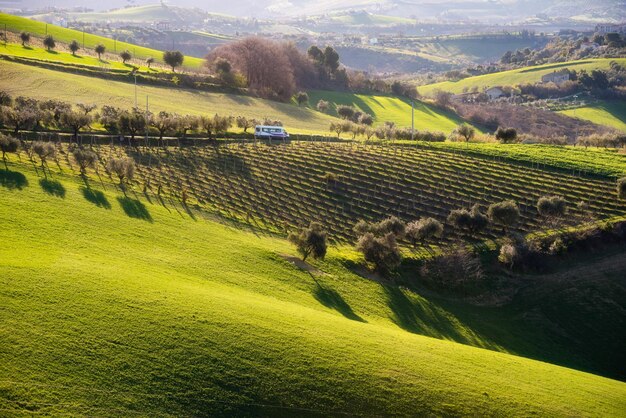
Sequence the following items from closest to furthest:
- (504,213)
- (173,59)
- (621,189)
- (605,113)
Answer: (504,213), (621,189), (173,59), (605,113)

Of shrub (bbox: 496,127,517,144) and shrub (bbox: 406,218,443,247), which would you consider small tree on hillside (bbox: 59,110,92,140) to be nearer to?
shrub (bbox: 406,218,443,247)

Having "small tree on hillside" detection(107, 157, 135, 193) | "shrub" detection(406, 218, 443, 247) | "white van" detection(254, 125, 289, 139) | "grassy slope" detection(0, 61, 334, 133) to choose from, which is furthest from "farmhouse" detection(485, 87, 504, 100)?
"small tree on hillside" detection(107, 157, 135, 193)

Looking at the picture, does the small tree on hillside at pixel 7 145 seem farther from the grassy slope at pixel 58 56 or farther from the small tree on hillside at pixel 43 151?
the grassy slope at pixel 58 56

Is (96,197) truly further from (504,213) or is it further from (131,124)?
(504,213)

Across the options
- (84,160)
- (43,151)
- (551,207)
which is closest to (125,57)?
(43,151)

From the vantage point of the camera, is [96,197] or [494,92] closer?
[96,197]

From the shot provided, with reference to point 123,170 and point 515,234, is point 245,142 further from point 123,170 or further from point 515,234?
point 515,234

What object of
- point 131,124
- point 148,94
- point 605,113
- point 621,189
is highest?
point 621,189
